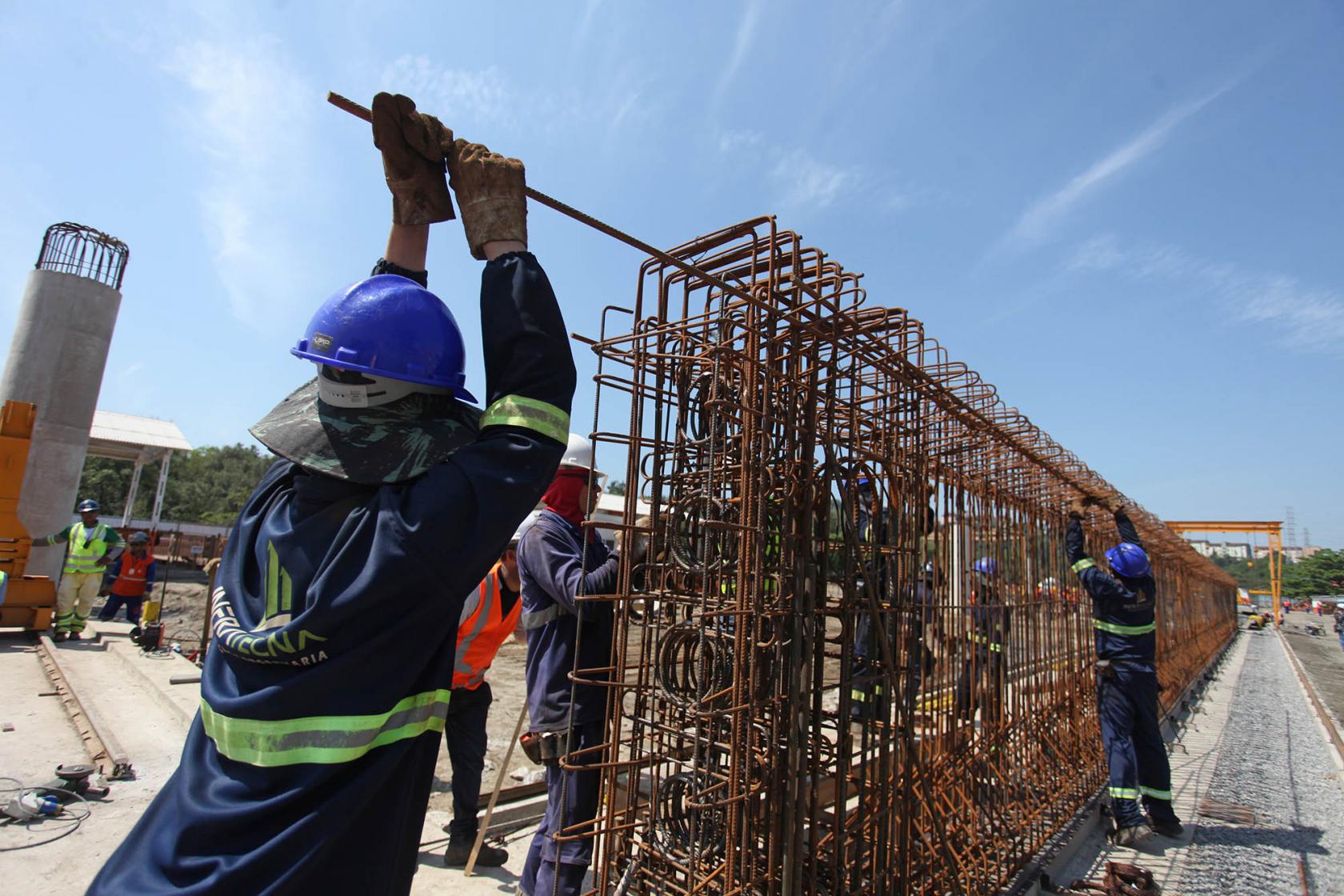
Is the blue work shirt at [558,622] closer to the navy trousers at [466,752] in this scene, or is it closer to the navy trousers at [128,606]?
the navy trousers at [466,752]

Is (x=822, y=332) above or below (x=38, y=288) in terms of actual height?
below

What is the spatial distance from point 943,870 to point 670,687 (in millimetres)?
2055

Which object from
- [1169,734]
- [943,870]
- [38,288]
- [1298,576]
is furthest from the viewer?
[1298,576]

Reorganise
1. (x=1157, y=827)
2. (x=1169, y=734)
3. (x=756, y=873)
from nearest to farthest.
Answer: (x=756, y=873), (x=1157, y=827), (x=1169, y=734)

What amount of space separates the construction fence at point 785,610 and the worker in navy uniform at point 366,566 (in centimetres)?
108

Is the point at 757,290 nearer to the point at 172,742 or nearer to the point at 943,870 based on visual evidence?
the point at 943,870

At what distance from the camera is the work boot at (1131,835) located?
5.36 meters

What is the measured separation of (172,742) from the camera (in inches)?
246

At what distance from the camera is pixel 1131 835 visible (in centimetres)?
537

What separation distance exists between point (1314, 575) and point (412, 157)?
85951 millimetres

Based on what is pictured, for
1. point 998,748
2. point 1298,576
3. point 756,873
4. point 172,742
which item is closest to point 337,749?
point 756,873

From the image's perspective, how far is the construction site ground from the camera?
423 cm

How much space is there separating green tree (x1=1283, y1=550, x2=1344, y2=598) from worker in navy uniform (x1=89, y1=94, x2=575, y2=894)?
2965 inches

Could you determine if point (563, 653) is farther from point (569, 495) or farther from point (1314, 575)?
point (1314, 575)
